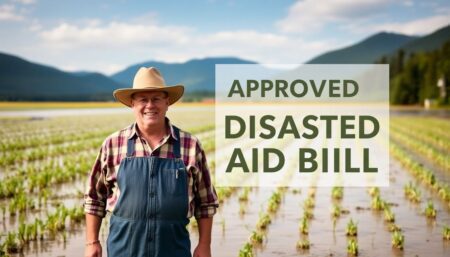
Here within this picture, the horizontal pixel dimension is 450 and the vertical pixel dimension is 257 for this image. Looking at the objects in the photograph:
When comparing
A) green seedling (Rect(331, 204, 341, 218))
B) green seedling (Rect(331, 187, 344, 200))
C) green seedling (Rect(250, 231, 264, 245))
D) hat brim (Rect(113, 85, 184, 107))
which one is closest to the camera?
hat brim (Rect(113, 85, 184, 107))

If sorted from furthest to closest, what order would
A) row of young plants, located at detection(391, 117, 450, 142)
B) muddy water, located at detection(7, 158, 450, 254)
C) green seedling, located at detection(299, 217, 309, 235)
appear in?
row of young plants, located at detection(391, 117, 450, 142), green seedling, located at detection(299, 217, 309, 235), muddy water, located at detection(7, 158, 450, 254)

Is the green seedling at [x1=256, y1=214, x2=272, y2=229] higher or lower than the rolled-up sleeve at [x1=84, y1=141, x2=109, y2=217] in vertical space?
lower

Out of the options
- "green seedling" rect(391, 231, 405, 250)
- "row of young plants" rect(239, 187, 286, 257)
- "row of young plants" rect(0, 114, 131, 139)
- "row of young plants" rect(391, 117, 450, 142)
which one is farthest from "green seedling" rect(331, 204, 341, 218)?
"row of young plants" rect(0, 114, 131, 139)

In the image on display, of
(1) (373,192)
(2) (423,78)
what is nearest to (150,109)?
(1) (373,192)

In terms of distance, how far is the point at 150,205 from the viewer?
135 inches

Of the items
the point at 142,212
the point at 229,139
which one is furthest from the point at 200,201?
the point at 229,139

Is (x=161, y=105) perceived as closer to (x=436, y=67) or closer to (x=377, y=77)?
(x=436, y=67)

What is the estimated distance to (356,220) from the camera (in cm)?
888

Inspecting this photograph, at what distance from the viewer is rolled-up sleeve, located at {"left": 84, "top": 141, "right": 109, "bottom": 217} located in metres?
3.62

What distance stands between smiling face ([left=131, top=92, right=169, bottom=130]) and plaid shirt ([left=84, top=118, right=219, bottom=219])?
0.06m

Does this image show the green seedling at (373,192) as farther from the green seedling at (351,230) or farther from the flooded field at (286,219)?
the green seedling at (351,230)

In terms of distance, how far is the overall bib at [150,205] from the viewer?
343 centimetres

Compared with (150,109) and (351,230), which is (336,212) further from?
(150,109)

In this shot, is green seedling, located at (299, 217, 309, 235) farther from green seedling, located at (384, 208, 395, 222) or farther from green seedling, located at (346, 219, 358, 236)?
green seedling, located at (384, 208, 395, 222)
